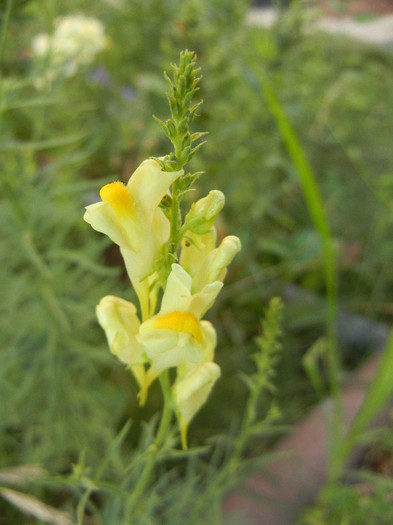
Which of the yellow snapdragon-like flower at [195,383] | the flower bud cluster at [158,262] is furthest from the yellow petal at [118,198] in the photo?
the yellow snapdragon-like flower at [195,383]

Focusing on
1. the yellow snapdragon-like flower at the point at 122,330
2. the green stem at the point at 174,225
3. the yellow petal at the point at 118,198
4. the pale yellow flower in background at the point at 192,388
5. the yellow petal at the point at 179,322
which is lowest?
the pale yellow flower in background at the point at 192,388

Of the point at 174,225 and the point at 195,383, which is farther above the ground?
the point at 174,225

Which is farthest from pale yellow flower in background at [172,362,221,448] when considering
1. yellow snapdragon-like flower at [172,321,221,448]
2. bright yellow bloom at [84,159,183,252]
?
bright yellow bloom at [84,159,183,252]

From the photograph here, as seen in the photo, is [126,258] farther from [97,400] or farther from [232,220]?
[232,220]

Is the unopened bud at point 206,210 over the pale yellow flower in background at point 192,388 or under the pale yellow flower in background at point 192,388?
over

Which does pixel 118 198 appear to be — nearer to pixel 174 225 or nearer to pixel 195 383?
pixel 174 225

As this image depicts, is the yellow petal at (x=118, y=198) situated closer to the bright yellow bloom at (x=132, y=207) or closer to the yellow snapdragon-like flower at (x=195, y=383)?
the bright yellow bloom at (x=132, y=207)

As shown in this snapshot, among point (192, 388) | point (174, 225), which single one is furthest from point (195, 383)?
point (174, 225)

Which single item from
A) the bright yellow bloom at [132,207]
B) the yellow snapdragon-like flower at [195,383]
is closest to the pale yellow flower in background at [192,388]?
the yellow snapdragon-like flower at [195,383]
